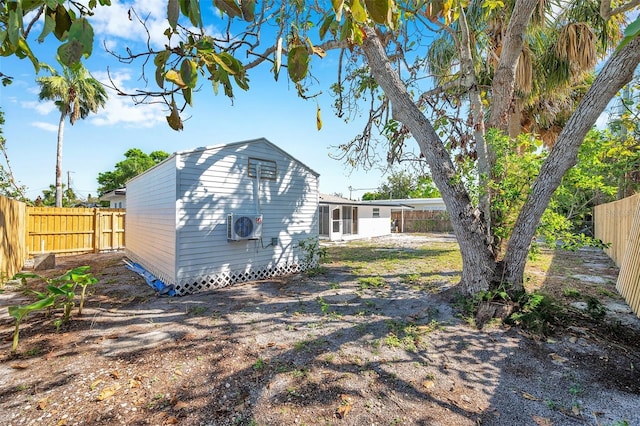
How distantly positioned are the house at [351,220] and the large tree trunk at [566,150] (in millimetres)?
12033

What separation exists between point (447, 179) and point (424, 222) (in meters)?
21.0

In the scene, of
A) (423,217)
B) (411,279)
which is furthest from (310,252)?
(423,217)

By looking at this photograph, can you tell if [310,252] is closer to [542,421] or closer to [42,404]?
[42,404]

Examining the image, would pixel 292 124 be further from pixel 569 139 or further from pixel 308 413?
pixel 308 413

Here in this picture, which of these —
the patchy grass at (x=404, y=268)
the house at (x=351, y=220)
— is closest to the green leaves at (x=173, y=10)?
the patchy grass at (x=404, y=268)

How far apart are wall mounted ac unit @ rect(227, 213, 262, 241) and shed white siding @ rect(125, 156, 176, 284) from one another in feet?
3.64

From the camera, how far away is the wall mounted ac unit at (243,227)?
21.0ft

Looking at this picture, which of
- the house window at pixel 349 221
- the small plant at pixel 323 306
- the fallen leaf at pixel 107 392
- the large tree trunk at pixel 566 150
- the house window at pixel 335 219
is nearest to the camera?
the fallen leaf at pixel 107 392

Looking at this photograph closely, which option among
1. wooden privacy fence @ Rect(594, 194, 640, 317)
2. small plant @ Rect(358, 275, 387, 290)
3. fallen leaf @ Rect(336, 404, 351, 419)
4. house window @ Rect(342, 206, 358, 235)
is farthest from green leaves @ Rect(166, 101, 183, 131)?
house window @ Rect(342, 206, 358, 235)

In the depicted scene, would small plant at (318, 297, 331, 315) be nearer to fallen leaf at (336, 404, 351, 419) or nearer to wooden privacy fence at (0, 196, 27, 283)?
fallen leaf at (336, 404, 351, 419)

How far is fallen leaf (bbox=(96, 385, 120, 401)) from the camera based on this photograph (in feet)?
8.27

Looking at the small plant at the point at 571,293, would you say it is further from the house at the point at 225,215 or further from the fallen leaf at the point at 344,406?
the house at the point at 225,215

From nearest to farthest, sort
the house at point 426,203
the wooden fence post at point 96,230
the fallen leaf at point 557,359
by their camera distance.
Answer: the fallen leaf at point 557,359 < the wooden fence post at point 96,230 < the house at point 426,203

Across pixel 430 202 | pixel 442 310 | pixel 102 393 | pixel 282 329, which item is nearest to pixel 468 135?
pixel 442 310
